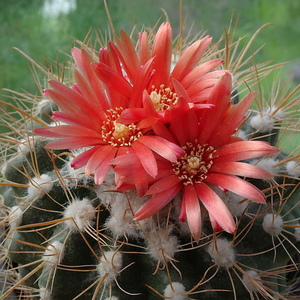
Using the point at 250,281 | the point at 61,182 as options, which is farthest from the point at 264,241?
the point at 61,182

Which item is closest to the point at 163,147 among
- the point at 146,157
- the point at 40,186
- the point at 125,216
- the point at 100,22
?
the point at 146,157

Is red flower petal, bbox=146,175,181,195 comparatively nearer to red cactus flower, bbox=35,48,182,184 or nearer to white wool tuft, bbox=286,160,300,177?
red cactus flower, bbox=35,48,182,184

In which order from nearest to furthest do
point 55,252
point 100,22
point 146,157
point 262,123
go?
point 146,157, point 55,252, point 262,123, point 100,22

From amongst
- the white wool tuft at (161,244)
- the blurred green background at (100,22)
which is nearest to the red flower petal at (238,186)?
the white wool tuft at (161,244)

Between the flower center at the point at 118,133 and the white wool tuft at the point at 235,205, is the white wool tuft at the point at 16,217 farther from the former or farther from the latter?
the white wool tuft at the point at 235,205

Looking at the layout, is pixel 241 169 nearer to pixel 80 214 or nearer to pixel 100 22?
pixel 80 214

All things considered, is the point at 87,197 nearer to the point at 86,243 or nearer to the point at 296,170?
the point at 86,243

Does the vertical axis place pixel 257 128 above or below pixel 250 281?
above
